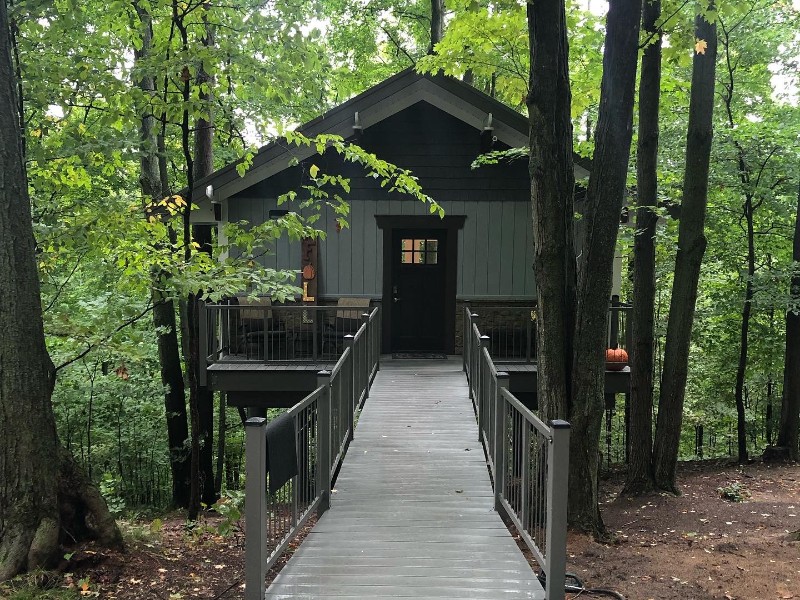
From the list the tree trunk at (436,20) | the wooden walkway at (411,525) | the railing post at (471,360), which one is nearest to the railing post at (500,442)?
the wooden walkway at (411,525)

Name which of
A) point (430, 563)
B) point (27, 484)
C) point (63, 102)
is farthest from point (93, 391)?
point (430, 563)

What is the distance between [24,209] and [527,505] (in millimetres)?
4181

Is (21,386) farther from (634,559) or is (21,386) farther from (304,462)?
(634,559)

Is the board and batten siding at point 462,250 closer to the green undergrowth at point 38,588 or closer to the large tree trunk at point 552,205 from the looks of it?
the large tree trunk at point 552,205

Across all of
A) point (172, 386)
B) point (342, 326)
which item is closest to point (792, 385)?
point (342, 326)

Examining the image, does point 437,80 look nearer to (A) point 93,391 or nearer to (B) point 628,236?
(B) point 628,236

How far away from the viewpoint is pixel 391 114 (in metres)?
10.1

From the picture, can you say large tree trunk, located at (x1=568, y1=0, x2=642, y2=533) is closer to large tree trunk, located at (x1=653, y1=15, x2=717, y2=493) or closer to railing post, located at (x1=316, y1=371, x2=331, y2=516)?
railing post, located at (x1=316, y1=371, x2=331, y2=516)

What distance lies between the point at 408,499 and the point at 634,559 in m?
2.11

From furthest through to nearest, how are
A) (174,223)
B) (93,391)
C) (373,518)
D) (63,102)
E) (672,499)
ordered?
(93,391)
(672,499)
(174,223)
(63,102)
(373,518)

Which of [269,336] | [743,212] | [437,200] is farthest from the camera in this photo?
[743,212]

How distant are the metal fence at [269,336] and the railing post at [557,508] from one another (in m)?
4.87

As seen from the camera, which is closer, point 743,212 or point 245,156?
point 245,156

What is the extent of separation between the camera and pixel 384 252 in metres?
10.4
